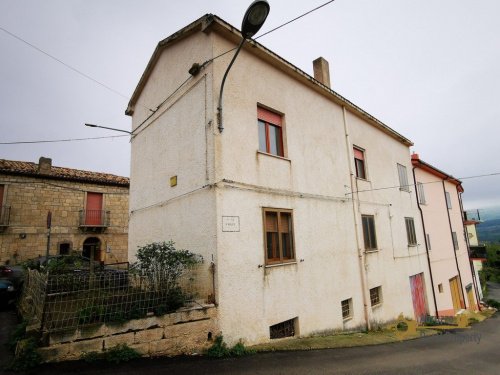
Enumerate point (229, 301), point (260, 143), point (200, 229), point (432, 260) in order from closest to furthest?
point (229, 301) < point (200, 229) < point (260, 143) < point (432, 260)

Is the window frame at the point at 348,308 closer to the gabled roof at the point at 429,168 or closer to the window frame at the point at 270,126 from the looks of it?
the window frame at the point at 270,126

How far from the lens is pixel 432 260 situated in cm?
1532

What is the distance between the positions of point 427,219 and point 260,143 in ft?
43.7

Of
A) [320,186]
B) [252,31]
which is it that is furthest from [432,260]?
[252,31]

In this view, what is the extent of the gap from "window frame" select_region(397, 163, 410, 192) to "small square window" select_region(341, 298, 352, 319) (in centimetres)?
726

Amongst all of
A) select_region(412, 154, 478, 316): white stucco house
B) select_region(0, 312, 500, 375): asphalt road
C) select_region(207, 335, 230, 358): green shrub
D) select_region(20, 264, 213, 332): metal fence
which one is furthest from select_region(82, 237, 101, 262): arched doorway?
select_region(412, 154, 478, 316): white stucco house

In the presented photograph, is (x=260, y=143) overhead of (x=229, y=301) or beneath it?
overhead

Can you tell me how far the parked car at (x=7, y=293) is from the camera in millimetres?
8688

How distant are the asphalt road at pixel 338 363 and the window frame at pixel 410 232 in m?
5.63

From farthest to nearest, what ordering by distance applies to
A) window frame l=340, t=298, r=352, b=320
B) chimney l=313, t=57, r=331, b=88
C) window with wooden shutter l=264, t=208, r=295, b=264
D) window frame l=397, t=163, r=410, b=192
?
1. window frame l=397, t=163, r=410, b=192
2. chimney l=313, t=57, r=331, b=88
3. window frame l=340, t=298, r=352, b=320
4. window with wooden shutter l=264, t=208, r=295, b=264

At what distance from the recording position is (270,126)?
7.76m

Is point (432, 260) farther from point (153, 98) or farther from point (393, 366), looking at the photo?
point (153, 98)

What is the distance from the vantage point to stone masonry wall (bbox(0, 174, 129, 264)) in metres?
16.9

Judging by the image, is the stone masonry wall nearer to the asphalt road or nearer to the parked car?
the parked car
